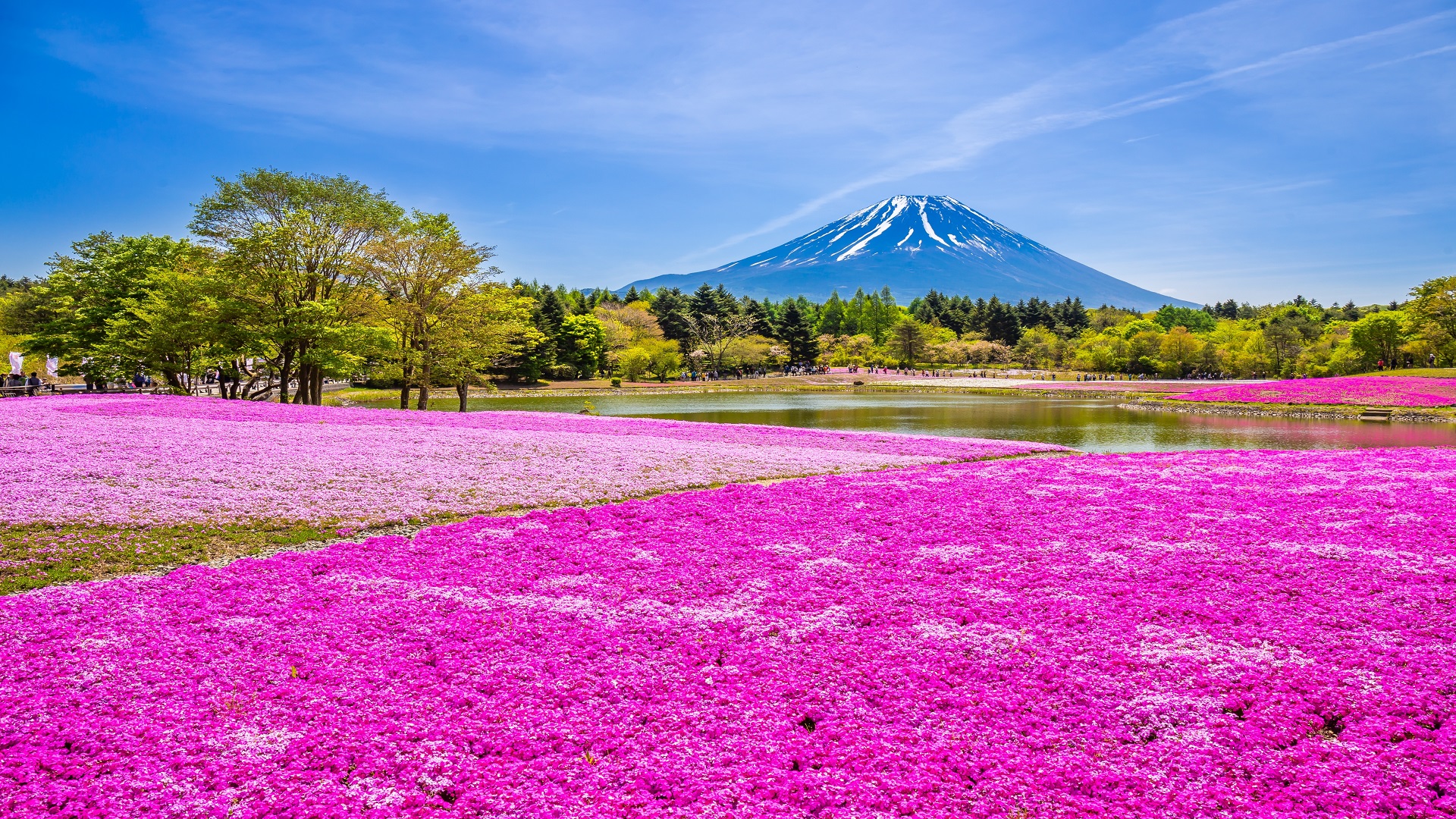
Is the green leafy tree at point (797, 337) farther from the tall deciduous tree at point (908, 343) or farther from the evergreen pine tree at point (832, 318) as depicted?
the evergreen pine tree at point (832, 318)

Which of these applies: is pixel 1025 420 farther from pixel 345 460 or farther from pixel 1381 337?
pixel 1381 337

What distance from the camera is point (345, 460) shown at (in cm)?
1644

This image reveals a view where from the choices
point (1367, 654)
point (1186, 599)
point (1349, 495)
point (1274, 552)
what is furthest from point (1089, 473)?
point (1367, 654)

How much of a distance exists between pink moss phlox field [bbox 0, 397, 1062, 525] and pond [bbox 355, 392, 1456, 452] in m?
8.88

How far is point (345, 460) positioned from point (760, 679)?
1400cm

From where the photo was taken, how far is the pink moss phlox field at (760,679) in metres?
4.49

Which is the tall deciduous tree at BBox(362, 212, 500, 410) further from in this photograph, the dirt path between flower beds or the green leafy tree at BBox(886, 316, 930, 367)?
the green leafy tree at BBox(886, 316, 930, 367)

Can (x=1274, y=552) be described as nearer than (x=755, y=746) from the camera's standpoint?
No

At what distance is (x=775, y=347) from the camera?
Answer: 10525 cm

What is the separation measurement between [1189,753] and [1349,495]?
35.6 feet

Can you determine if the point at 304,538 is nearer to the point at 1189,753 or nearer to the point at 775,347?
the point at 1189,753

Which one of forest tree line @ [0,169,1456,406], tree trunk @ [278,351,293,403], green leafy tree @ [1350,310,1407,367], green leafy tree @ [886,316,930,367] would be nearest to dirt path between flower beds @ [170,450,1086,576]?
forest tree line @ [0,169,1456,406]

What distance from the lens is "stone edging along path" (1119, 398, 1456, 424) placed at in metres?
38.8

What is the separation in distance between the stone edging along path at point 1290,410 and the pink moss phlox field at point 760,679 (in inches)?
1540
